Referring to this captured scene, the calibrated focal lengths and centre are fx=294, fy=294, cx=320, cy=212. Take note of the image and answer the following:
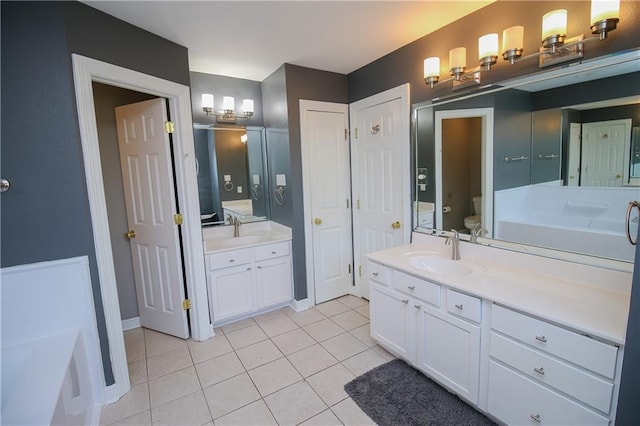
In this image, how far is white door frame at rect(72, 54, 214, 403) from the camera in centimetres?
173

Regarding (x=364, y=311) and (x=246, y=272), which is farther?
(x=364, y=311)

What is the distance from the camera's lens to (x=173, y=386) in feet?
6.64

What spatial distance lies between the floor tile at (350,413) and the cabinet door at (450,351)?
500 mm

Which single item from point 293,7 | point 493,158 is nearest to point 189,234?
point 293,7

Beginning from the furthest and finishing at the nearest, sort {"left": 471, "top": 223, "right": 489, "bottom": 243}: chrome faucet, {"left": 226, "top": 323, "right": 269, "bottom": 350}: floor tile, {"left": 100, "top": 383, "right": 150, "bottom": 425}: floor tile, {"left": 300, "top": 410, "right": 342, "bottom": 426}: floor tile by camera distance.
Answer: {"left": 226, "top": 323, "right": 269, "bottom": 350}: floor tile < {"left": 471, "top": 223, "right": 489, "bottom": 243}: chrome faucet < {"left": 100, "top": 383, "right": 150, "bottom": 425}: floor tile < {"left": 300, "top": 410, "right": 342, "bottom": 426}: floor tile

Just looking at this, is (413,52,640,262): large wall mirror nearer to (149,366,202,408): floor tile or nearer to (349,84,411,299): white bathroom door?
(349,84,411,299): white bathroom door

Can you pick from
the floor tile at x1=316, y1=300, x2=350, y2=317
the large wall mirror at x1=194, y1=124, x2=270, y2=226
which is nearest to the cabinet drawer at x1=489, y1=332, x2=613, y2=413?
the floor tile at x1=316, y1=300, x2=350, y2=317

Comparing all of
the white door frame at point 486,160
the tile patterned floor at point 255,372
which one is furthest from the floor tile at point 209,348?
the white door frame at point 486,160

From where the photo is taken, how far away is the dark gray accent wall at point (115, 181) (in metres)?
2.54

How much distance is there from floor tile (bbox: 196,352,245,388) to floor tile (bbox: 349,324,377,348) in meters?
0.97

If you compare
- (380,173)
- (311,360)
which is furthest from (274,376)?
(380,173)

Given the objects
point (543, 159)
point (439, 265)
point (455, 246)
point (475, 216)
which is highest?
point (543, 159)

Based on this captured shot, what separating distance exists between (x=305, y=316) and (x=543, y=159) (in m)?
2.33

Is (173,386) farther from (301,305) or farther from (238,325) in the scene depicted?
(301,305)
